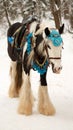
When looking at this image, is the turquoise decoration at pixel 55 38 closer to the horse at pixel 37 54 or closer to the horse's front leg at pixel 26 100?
the horse at pixel 37 54

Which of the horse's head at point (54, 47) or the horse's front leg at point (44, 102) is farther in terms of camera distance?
the horse's front leg at point (44, 102)

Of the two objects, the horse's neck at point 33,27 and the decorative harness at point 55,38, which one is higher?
the decorative harness at point 55,38

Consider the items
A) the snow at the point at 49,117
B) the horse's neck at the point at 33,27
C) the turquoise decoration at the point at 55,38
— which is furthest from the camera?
the horse's neck at the point at 33,27

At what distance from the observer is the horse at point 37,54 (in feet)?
16.2

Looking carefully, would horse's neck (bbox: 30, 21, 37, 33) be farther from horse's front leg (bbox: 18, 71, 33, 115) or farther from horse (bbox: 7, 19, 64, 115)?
horse's front leg (bbox: 18, 71, 33, 115)

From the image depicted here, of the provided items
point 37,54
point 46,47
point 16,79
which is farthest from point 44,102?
point 16,79

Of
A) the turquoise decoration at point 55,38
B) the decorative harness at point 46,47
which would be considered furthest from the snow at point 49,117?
the turquoise decoration at point 55,38

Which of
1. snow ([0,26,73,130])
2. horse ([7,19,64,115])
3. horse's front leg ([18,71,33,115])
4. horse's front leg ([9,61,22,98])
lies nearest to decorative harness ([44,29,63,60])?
horse ([7,19,64,115])

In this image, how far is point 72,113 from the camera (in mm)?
5754

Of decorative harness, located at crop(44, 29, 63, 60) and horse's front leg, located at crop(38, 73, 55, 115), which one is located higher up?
decorative harness, located at crop(44, 29, 63, 60)

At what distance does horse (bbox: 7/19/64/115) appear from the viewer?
4.93m

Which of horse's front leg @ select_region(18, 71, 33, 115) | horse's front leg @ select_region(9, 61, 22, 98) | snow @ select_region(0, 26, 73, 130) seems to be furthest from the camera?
horse's front leg @ select_region(9, 61, 22, 98)

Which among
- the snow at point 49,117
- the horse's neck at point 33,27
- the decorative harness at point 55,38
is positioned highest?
the decorative harness at point 55,38

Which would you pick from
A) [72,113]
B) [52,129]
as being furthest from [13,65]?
[52,129]
